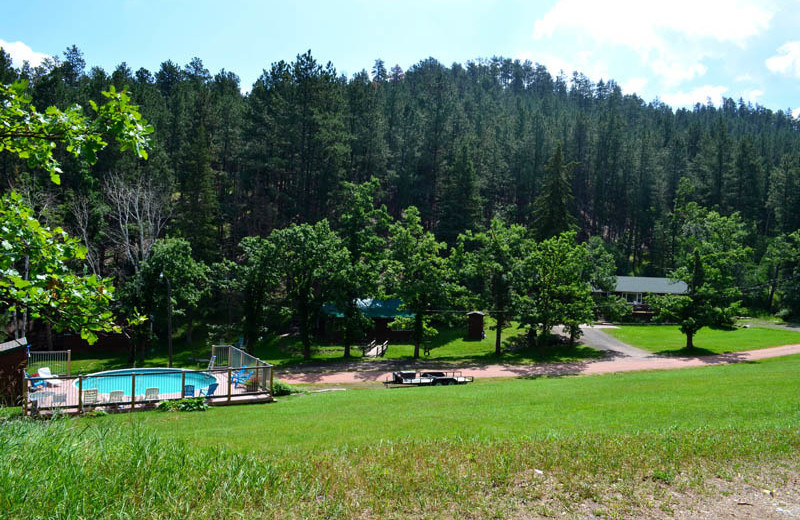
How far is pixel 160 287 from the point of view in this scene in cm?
3481

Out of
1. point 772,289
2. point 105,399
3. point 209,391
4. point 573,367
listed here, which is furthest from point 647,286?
point 105,399

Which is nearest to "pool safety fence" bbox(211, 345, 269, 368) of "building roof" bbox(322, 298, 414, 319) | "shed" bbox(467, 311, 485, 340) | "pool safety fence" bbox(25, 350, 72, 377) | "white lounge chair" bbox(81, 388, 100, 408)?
"white lounge chair" bbox(81, 388, 100, 408)

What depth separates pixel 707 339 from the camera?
4162 cm

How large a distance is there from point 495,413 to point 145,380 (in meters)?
15.6

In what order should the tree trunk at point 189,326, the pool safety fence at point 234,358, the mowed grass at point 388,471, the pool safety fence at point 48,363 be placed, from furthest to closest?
the tree trunk at point 189,326 < the pool safety fence at point 48,363 < the pool safety fence at point 234,358 < the mowed grass at point 388,471

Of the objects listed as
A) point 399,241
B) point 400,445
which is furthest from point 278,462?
point 399,241

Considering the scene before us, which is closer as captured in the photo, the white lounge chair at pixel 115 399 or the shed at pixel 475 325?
the white lounge chair at pixel 115 399

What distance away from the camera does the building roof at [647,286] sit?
60.5 m

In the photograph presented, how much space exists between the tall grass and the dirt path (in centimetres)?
2142

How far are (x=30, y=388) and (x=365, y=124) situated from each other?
53.1m

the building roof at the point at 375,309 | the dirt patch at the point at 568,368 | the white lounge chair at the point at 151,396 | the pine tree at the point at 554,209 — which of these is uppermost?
the pine tree at the point at 554,209

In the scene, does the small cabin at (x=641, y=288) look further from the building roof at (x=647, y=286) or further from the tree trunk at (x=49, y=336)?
the tree trunk at (x=49, y=336)

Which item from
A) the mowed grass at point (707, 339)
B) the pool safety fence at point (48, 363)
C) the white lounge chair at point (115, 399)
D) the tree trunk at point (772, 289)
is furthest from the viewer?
the tree trunk at point (772, 289)

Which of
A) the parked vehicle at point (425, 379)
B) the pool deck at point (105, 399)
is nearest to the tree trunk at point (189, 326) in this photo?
the pool deck at point (105, 399)
